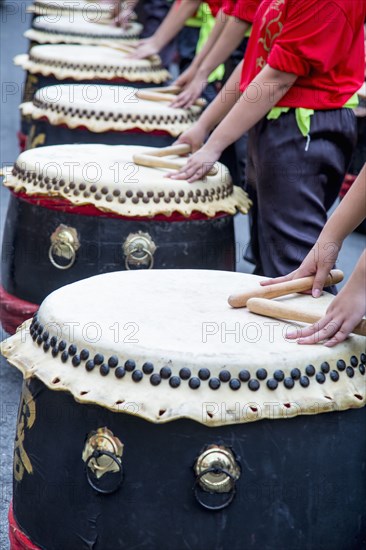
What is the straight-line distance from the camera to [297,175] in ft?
8.73

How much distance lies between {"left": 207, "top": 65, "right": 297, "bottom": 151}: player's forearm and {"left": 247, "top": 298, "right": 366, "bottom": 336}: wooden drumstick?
88 cm

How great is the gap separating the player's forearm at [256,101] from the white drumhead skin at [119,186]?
0.15 metres

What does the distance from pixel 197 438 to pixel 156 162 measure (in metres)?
1.27

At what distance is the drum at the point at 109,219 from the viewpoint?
2582mm

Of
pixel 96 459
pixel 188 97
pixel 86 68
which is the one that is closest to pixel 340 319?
pixel 96 459

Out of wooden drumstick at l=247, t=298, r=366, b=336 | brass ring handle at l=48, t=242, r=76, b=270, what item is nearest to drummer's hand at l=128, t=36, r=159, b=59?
brass ring handle at l=48, t=242, r=76, b=270

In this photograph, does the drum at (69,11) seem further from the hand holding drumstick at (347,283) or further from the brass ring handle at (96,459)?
the brass ring handle at (96,459)

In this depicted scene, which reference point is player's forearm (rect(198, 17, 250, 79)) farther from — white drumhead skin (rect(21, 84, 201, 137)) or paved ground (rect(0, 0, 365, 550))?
paved ground (rect(0, 0, 365, 550))

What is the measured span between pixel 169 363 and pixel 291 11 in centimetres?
120

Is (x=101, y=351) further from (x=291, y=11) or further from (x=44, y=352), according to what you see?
(x=291, y=11)

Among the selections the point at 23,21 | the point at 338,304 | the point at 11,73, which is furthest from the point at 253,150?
the point at 23,21

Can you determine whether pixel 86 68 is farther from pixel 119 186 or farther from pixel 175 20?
pixel 119 186

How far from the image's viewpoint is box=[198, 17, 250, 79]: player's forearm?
130 inches

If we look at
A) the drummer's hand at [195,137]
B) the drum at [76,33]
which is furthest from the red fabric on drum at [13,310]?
the drum at [76,33]
